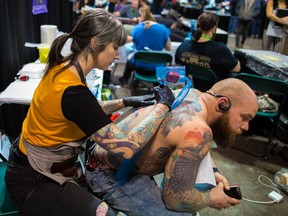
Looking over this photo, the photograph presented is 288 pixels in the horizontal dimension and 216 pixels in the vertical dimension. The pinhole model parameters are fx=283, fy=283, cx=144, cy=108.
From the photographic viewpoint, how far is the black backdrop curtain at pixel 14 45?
196 cm

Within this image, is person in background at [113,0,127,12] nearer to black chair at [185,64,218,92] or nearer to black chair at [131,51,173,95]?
black chair at [131,51,173,95]

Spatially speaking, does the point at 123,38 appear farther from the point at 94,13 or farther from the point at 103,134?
the point at 103,134

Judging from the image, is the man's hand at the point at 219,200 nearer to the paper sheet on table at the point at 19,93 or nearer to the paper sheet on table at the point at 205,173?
the paper sheet on table at the point at 205,173

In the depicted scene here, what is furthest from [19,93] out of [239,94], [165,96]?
[239,94]

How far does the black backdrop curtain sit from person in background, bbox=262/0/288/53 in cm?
323

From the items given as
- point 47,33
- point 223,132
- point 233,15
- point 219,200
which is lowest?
point 219,200

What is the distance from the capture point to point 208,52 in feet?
9.07

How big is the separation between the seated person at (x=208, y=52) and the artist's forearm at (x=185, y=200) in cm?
186

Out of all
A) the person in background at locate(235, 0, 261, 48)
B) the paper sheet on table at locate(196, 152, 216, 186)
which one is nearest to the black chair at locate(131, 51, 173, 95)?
the paper sheet on table at locate(196, 152, 216, 186)

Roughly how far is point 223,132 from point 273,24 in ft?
11.7

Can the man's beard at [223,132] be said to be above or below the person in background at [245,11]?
below

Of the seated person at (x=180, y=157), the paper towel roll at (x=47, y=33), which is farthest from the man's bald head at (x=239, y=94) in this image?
the paper towel roll at (x=47, y=33)

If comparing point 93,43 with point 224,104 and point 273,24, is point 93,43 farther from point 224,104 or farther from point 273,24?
point 273,24

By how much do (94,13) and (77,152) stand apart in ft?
1.91
